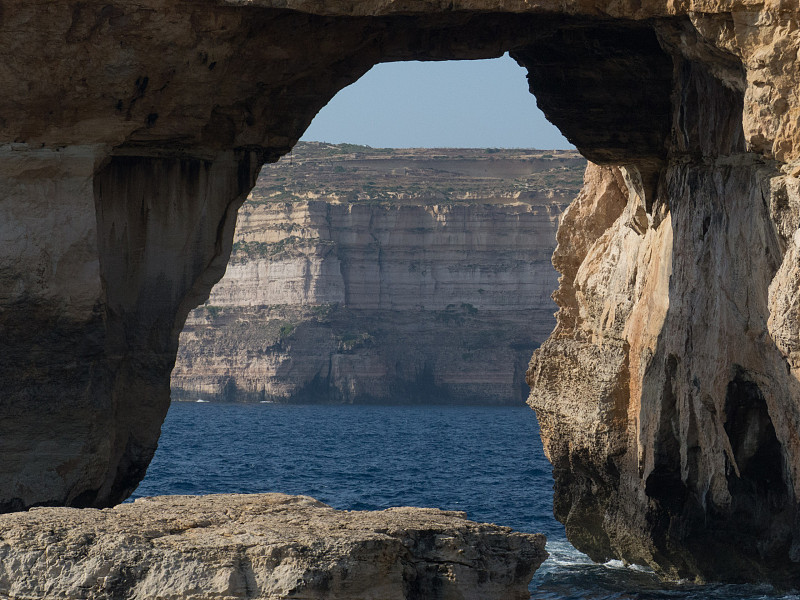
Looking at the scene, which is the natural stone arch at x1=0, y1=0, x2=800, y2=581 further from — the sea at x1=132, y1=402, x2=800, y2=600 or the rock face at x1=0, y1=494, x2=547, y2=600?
the rock face at x1=0, y1=494, x2=547, y2=600

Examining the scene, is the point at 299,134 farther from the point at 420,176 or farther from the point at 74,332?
the point at 420,176

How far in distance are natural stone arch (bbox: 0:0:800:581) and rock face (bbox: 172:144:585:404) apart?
247 ft

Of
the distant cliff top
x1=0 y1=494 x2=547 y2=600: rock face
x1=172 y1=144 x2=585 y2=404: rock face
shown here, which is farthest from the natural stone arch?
the distant cliff top

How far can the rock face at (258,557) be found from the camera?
398 inches

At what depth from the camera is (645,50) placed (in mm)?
19078

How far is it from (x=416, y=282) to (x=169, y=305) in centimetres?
8053

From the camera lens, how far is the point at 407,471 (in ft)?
133

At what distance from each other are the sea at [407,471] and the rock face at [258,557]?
7386mm

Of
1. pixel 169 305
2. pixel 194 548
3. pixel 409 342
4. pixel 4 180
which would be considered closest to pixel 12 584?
pixel 194 548

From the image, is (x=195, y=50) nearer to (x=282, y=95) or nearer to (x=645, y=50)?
(x=282, y=95)

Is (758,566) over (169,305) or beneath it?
beneath

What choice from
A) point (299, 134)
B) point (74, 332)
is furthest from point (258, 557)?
point (299, 134)

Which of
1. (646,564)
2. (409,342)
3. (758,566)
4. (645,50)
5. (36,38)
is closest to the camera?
(36,38)

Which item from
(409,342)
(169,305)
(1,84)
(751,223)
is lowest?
(409,342)
